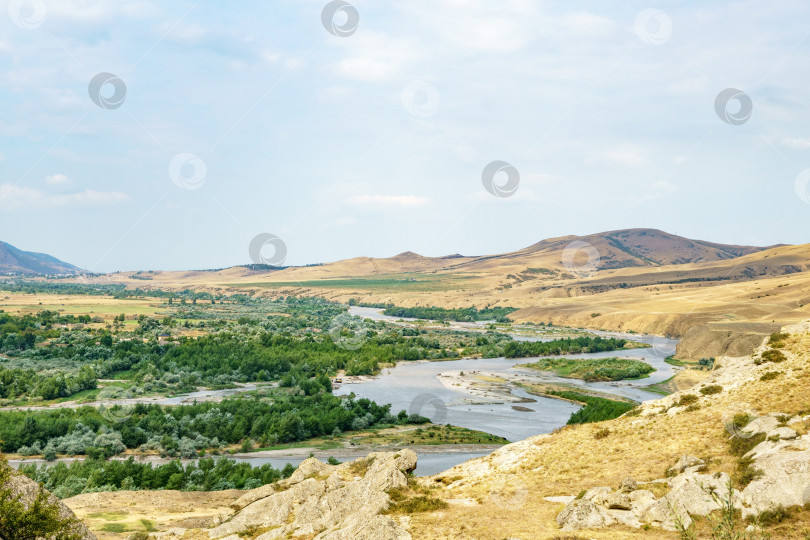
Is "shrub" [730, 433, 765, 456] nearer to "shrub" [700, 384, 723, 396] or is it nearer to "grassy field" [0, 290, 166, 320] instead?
"shrub" [700, 384, 723, 396]

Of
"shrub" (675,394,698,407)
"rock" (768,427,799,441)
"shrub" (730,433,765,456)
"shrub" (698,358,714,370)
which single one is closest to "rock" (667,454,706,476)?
"shrub" (730,433,765,456)

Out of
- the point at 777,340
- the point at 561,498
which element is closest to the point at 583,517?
the point at 561,498

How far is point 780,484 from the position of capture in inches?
757

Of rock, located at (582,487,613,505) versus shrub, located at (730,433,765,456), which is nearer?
rock, located at (582,487,613,505)

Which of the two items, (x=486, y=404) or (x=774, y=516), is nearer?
(x=774, y=516)

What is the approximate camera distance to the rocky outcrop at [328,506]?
2180 centimetres

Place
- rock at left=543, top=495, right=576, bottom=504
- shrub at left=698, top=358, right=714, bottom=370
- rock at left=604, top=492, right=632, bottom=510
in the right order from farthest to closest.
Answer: shrub at left=698, top=358, right=714, bottom=370
rock at left=543, top=495, right=576, bottom=504
rock at left=604, top=492, right=632, bottom=510

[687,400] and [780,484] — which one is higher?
[780,484]

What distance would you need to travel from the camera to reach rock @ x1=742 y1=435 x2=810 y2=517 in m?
18.7

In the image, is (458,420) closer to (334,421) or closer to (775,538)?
(334,421)

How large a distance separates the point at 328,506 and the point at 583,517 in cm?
1191

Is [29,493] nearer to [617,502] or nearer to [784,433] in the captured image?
[617,502]


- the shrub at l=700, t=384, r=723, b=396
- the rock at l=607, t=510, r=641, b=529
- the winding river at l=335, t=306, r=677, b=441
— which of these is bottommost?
the winding river at l=335, t=306, r=677, b=441

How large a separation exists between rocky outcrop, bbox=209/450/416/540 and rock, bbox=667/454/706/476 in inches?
452
